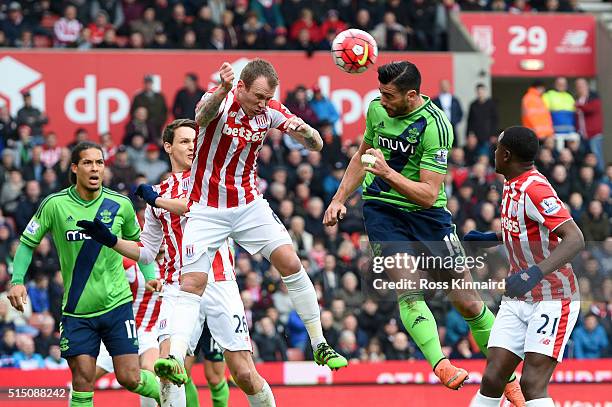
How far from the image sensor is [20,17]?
21.7 meters

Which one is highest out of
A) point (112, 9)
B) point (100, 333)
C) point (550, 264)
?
point (112, 9)

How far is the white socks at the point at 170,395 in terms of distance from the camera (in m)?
10.9

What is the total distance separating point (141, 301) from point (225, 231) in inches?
106

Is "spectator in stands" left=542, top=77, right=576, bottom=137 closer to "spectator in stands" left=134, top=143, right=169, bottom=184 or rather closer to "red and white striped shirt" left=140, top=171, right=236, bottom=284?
"spectator in stands" left=134, top=143, right=169, bottom=184

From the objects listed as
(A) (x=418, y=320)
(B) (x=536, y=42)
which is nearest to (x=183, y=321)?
(A) (x=418, y=320)

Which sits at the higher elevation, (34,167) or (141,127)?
(141,127)

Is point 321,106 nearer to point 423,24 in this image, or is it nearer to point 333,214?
point 423,24

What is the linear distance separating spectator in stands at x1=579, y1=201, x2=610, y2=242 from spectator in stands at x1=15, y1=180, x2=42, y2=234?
8.31 m

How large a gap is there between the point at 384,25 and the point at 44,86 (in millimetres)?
6415

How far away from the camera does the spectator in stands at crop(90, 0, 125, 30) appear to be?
22562 mm

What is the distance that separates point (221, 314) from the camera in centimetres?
1080

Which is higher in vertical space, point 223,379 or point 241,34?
point 241,34

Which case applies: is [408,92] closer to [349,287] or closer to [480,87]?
[349,287]

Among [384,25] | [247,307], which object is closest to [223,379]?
[247,307]
